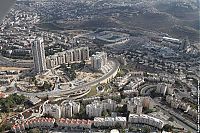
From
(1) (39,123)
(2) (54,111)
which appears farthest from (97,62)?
(1) (39,123)

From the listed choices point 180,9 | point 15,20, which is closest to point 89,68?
point 15,20

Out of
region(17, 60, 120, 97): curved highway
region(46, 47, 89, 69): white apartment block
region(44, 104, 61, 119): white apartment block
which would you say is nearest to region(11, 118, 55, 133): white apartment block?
region(44, 104, 61, 119): white apartment block

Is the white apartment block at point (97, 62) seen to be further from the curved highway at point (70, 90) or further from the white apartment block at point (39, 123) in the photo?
the white apartment block at point (39, 123)

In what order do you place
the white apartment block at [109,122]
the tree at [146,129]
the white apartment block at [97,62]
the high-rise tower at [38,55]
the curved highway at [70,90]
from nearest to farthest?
the tree at [146,129]
the white apartment block at [109,122]
the curved highway at [70,90]
the high-rise tower at [38,55]
the white apartment block at [97,62]

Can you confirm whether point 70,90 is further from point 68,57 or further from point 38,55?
point 68,57

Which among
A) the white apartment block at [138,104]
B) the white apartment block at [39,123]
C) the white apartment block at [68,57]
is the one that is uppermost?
the white apartment block at [68,57]

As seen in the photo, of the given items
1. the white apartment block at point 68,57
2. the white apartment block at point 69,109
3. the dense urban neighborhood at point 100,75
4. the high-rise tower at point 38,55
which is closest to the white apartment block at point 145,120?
the dense urban neighborhood at point 100,75

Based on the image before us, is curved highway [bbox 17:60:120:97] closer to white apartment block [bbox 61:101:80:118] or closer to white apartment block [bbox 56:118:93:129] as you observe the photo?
white apartment block [bbox 61:101:80:118]
